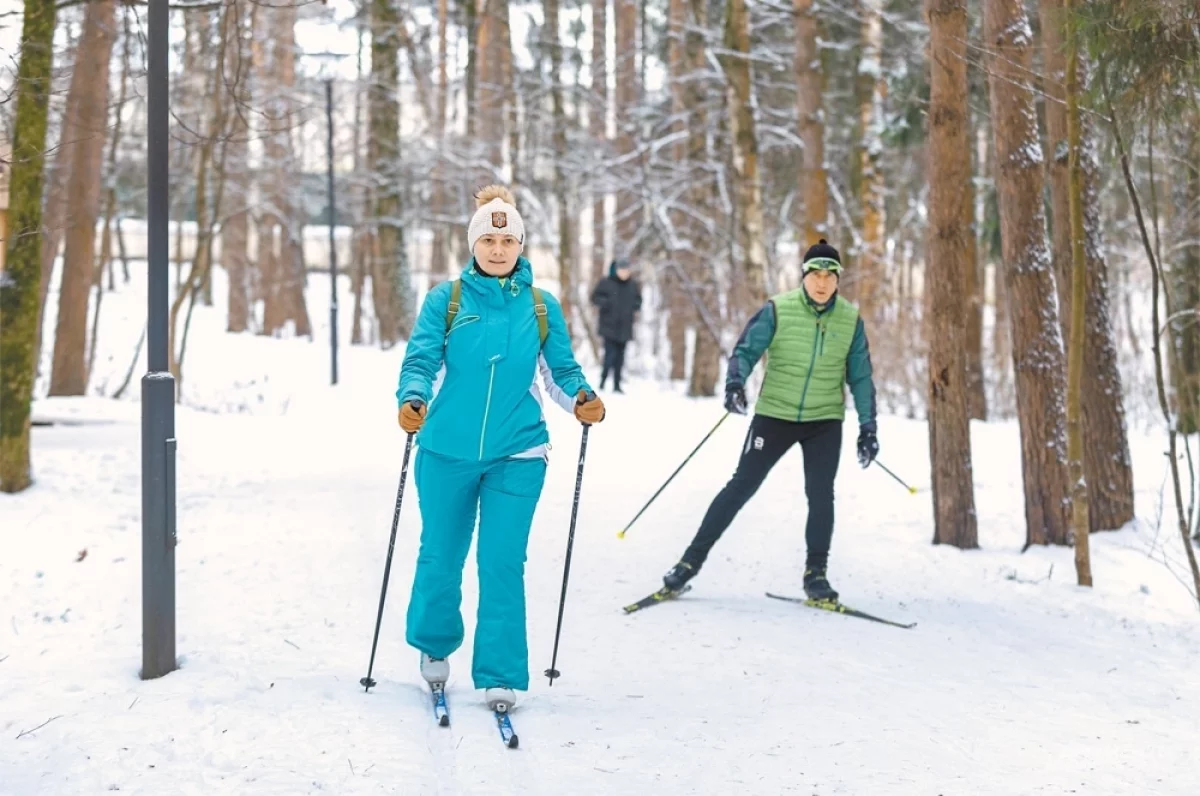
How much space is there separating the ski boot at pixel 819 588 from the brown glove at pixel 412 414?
3061 millimetres

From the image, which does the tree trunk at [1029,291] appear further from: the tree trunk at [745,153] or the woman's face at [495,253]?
the tree trunk at [745,153]

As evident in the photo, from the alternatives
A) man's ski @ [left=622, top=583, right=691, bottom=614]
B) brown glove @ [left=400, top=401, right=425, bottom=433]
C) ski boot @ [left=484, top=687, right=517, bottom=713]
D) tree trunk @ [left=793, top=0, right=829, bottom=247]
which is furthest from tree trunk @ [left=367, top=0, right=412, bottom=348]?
ski boot @ [left=484, top=687, right=517, bottom=713]

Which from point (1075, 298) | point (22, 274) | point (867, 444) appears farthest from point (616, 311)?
point (867, 444)

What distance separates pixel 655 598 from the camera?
678 centimetres

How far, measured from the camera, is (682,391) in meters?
18.3

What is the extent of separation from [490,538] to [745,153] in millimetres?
12057

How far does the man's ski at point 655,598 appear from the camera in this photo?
6629mm

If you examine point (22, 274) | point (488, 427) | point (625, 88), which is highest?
point (625, 88)

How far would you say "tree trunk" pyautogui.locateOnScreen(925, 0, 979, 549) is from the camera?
26.5 feet

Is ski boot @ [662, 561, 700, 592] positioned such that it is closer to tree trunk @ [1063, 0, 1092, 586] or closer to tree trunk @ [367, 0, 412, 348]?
tree trunk @ [1063, 0, 1092, 586]

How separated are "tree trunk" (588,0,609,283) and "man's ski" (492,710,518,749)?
17.3m

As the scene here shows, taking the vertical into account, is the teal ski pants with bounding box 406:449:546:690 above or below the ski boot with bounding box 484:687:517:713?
above

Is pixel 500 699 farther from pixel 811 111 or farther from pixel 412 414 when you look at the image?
pixel 811 111

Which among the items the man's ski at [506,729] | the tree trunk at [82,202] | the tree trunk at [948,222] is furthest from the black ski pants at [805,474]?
the tree trunk at [82,202]
